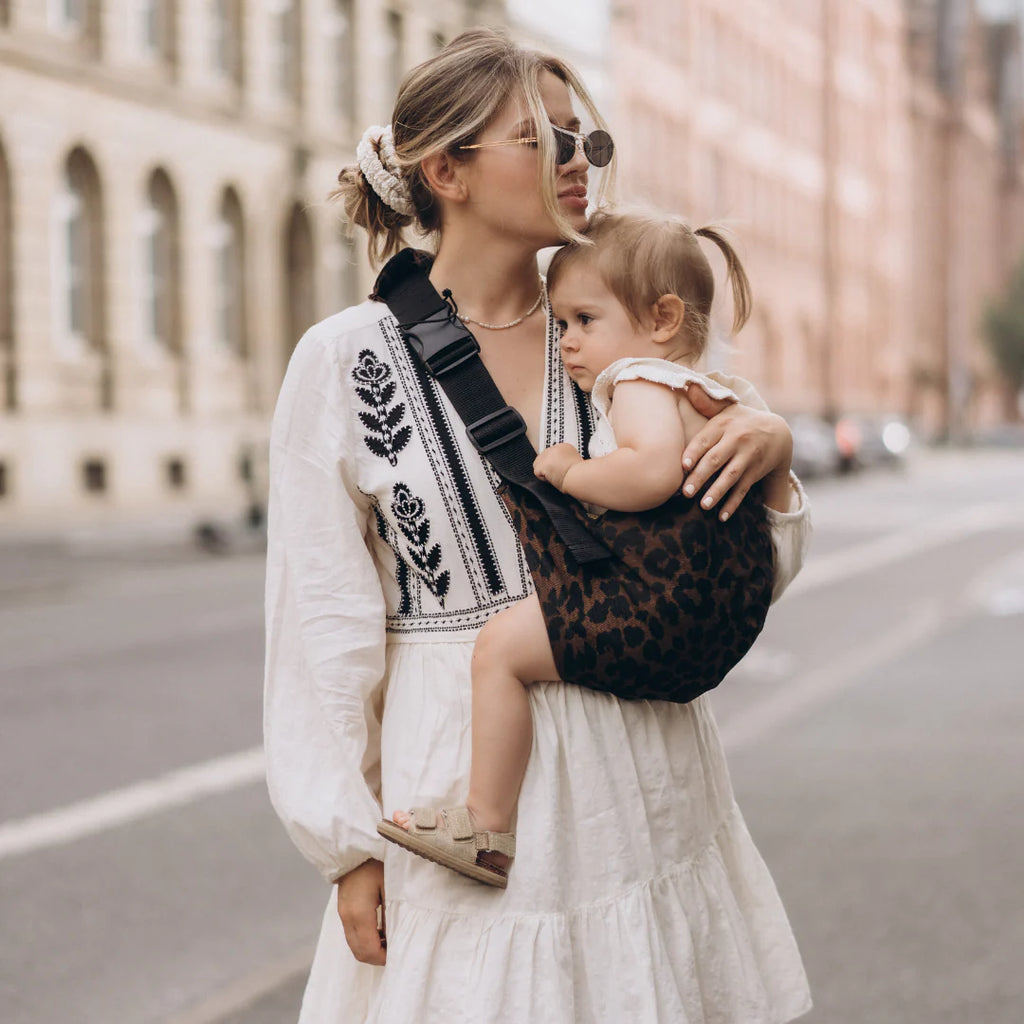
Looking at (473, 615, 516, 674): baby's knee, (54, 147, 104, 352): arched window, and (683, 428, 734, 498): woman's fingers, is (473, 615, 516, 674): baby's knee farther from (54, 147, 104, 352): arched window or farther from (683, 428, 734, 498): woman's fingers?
(54, 147, 104, 352): arched window

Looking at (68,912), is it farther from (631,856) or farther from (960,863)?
(631,856)

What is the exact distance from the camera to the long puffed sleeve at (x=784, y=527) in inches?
97.4

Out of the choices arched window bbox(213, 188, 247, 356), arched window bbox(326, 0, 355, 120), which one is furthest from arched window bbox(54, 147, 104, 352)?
arched window bbox(326, 0, 355, 120)

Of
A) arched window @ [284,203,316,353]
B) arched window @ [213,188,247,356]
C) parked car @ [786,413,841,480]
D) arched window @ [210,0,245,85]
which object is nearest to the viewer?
arched window @ [210,0,245,85]

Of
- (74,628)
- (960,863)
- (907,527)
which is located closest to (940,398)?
(907,527)

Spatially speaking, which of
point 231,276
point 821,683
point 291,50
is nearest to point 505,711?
point 821,683

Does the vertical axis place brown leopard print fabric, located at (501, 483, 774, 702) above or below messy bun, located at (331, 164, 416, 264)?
below

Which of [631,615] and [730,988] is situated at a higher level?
[631,615]

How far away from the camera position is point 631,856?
2.38m

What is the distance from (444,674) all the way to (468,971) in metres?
0.41

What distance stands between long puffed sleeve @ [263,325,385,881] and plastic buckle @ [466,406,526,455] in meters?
0.19

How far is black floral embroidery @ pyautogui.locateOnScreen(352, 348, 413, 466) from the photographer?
95.0 inches

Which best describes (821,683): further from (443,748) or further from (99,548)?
(99,548)

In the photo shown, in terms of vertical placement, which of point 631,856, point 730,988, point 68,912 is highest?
point 631,856
